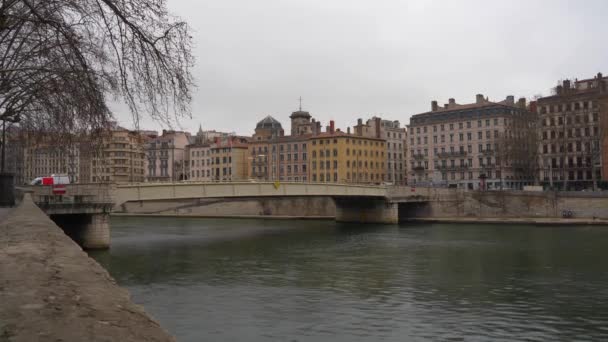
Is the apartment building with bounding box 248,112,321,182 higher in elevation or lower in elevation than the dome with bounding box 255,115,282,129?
lower

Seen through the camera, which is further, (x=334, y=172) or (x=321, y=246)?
(x=334, y=172)

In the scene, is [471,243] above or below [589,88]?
below

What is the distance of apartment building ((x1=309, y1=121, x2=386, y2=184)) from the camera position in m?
109

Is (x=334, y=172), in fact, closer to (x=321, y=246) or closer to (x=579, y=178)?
(x=579, y=178)

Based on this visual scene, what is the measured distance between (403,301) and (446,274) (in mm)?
7478

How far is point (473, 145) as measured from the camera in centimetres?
10156

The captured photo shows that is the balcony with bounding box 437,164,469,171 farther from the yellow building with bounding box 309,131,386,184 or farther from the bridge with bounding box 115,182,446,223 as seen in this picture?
the bridge with bounding box 115,182,446,223

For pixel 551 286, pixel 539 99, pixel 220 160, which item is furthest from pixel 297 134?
pixel 551 286

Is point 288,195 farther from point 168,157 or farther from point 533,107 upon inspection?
point 168,157

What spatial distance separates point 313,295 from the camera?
2173 centimetres

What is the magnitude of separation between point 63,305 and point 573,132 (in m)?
94.8

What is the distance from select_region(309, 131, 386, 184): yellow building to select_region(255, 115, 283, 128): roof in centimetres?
3295

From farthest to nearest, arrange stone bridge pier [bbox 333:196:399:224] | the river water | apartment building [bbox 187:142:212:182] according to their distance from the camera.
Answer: apartment building [bbox 187:142:212:182], stone bridge pier [bbox 333:196:399:224], the river water

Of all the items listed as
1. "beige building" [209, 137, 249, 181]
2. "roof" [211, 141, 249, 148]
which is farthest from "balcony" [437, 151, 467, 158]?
"roof" [211, 141, 249, 148]
